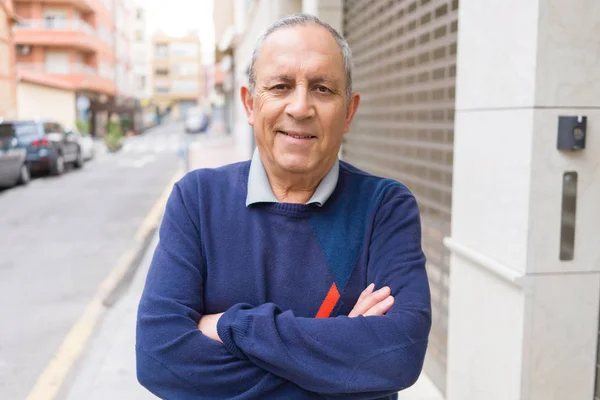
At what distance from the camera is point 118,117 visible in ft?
177

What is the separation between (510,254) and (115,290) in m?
5.09

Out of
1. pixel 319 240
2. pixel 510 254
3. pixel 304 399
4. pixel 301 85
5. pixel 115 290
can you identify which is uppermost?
pixel 301 85

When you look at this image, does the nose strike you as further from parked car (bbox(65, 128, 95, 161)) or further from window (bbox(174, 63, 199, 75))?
window (bbox(174, 63, 199, 75))

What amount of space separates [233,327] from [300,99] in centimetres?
61

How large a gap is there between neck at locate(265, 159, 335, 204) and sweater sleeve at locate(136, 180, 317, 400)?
0.24m

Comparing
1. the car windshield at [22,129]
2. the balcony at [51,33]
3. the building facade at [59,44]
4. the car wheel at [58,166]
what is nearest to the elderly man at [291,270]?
the car windshield at [22,129]

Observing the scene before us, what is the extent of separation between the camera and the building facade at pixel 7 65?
92.2ft

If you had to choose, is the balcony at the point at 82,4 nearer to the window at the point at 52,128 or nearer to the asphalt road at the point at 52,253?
the window at the point at 52,128

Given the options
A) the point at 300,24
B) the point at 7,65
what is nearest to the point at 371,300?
the point at 300,24

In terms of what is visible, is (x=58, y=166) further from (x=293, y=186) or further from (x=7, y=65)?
(x=293, y=186)

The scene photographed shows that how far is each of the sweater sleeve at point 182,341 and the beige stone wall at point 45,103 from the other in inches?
1246

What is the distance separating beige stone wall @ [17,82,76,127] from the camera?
31.6m

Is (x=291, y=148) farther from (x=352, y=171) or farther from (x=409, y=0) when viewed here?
(x=409, y=0)

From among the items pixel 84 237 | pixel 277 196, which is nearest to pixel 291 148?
pixel 277 196
